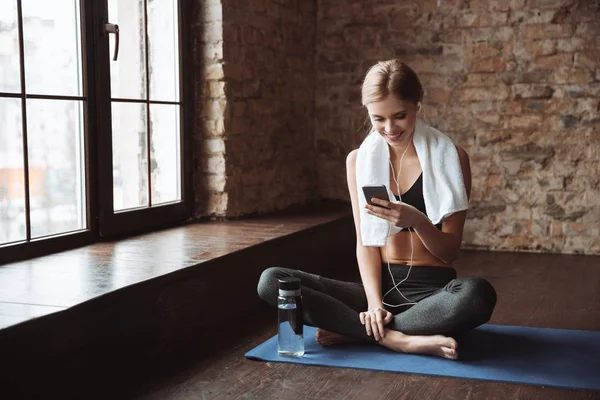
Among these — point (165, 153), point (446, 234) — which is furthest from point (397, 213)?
point (165, 153)

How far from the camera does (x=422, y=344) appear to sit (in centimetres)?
278

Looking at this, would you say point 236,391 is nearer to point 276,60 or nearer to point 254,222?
point 254,222

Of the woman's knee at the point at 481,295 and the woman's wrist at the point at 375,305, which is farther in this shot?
the woman's wrist at the point at 375,305

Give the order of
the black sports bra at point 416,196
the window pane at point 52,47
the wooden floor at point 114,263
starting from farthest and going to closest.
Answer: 1. the window pane at point 52,47
2. the black sports bra at point 416,196
3. the wooden floor at point 114,263

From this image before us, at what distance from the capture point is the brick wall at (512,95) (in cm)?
510

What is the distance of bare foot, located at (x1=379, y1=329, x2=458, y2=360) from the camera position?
8.99ft

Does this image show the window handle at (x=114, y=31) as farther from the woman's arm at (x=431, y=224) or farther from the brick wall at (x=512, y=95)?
the brick wall at (x=512, y=95)

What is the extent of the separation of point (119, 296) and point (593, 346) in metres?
1.89

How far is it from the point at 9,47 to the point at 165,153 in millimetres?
1323

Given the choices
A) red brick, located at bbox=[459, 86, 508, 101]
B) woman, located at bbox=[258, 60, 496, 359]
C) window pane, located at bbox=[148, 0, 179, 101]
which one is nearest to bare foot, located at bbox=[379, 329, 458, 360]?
woman, located at bbox=[258, 60, 496, 359]

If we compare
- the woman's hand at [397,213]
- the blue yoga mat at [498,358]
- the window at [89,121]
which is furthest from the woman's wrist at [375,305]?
the window at [89,121]

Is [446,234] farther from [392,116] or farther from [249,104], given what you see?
[249,104]

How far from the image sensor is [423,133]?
9.64 ft

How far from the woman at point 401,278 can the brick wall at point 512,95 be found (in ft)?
7.92
